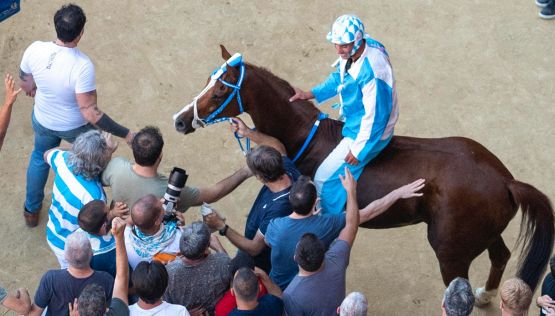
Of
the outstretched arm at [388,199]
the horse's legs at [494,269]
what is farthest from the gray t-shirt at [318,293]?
the horse's legs at [494,269]

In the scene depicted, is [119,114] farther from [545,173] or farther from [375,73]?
[545,173]

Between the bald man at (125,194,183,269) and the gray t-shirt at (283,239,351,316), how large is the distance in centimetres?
84

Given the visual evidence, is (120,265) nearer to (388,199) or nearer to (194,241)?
(194,241)

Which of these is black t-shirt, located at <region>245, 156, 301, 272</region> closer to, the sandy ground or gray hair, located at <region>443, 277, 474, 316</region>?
gray hair, located at <region>443, 277, 474, 316</region>

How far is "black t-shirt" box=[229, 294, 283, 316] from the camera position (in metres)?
4.46

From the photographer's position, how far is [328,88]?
6074mm

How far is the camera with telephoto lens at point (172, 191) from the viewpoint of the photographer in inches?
199

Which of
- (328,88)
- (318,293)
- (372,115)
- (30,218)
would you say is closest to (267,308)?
(318,293)

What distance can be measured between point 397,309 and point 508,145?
2.22 metres

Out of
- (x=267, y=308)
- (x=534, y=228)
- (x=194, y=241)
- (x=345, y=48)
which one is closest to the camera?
(x=267, y=308)

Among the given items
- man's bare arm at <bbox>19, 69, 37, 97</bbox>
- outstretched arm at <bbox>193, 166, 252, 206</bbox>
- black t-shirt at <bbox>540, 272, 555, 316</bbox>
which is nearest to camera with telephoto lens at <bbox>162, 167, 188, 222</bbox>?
outstretched arm at <bbox>193, 166, 252, 206</bbox>

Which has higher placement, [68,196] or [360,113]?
[360,113]

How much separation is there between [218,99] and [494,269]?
8.59 feet

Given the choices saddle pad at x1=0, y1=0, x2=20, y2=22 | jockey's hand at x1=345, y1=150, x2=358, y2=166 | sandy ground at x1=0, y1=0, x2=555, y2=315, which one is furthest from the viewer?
sandy ground at x1=0, y1=0, x2=555, y2=315
